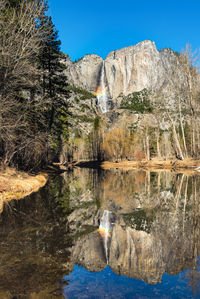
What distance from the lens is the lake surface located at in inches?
145

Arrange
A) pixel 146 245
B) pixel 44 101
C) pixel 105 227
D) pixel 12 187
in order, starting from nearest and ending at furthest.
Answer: pixel 146 245
pixel 105 227
pixel 12 187
pixel 44 101

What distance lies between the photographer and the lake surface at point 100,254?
3.69m

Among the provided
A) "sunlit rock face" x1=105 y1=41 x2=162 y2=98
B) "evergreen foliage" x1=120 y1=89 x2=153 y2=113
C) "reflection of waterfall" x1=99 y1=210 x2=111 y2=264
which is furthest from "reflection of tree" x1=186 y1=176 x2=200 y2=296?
"sunlit rock face" x1=105 y1=41 x2=162 y2=98

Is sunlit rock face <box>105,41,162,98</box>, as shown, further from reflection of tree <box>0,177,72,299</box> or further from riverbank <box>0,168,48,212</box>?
reflection of tree <box>0,177,72,299</box>

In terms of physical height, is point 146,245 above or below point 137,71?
below

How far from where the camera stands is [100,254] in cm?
507

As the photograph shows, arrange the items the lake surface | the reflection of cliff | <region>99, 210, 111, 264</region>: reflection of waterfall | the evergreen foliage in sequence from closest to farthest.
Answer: the lake surface → the reflection of cliff → <region>99, 210, 111, 264</region>: reflection of waterfall → the evergreen foliage

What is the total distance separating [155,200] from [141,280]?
735 cm

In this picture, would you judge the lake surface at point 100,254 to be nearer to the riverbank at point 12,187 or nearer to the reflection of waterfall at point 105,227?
the reflection of waterfall at point 105,227

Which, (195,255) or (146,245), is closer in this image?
(195,255)

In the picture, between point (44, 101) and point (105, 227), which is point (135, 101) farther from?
point (105, 227)

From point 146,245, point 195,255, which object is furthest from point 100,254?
point 195,255

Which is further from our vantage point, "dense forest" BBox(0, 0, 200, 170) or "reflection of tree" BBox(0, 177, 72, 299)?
"dense forest" BBox(0, 0, 200, 170)

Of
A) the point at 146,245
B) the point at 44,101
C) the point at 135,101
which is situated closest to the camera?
the point at 146,245
